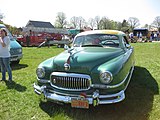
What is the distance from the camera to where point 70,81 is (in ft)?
14.0

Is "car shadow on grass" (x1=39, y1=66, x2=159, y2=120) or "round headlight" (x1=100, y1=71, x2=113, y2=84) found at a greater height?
"round headlight" (x1=100, y1=71, x2=113, y2=84)

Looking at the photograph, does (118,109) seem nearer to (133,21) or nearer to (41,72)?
(41,72)

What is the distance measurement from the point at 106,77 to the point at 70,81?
Answer: 741mm

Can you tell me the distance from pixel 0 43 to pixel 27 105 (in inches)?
97.5

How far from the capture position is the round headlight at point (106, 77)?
4.05m

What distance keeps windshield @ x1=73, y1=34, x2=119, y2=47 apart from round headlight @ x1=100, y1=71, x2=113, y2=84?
1.85 meters

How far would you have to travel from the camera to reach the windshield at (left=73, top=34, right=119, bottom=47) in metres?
5.87

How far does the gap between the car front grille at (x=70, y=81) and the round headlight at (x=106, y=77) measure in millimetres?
258

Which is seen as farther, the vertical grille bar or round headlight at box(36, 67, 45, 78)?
round headlight at box(36, 67, 45, 78)

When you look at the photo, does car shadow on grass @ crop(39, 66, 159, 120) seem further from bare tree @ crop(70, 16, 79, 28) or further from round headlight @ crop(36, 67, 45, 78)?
bare tree @ crop(70, 16, 79, 28)

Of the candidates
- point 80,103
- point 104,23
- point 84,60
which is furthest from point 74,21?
point 80,103

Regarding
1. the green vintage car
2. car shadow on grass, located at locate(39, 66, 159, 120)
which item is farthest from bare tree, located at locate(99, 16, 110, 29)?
the green vintage car

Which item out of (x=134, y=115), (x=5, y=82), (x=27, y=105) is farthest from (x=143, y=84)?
(x=5, y=82)

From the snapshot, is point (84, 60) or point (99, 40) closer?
point (84, 60)
